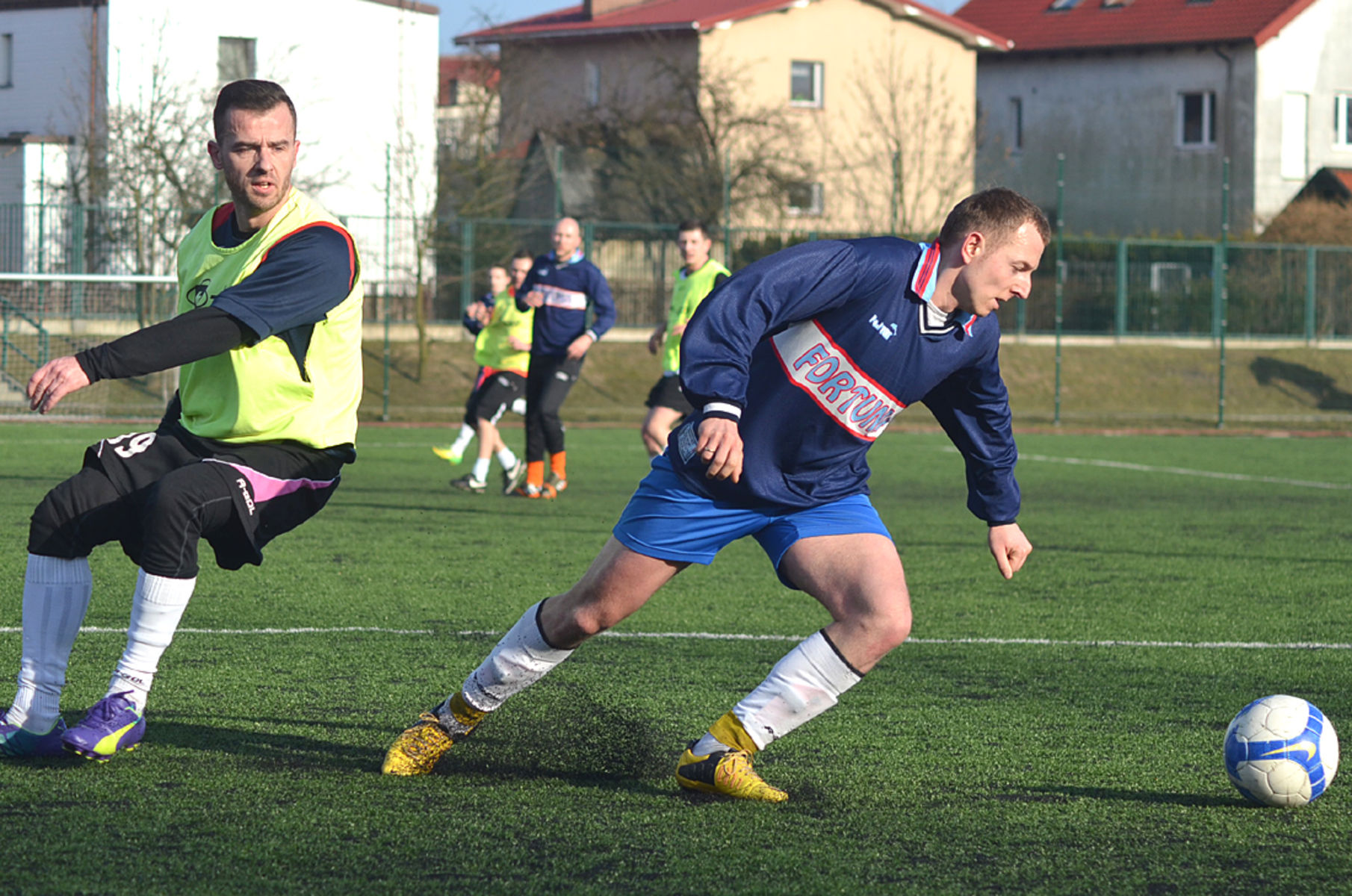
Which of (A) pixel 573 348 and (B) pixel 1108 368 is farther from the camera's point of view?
(B) pixel 1108 368

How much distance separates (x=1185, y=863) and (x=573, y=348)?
347 inches

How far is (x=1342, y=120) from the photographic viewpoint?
4403 centimetres

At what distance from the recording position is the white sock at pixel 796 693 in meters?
4.24

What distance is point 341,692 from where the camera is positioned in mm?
5520

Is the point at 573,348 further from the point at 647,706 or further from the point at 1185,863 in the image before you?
the point at 1185,863

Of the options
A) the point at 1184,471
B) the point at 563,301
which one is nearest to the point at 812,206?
the point at 1184,471

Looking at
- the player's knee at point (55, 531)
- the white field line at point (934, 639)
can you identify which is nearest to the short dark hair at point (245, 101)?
the player's knee at point (55, 531)

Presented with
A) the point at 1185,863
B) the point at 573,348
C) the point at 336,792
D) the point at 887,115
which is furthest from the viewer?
the point at 887,115

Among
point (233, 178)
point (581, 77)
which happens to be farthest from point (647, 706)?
point (581, 77)

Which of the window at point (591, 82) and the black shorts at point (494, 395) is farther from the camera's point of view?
the window at point (591, 82)

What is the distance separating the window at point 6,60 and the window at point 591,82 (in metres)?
13.7

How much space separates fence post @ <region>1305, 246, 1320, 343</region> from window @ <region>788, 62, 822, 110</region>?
14391mm

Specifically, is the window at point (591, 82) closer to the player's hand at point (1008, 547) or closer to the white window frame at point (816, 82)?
the white window frame at point (816, 82)

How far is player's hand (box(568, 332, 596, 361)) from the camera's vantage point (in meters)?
12.2
